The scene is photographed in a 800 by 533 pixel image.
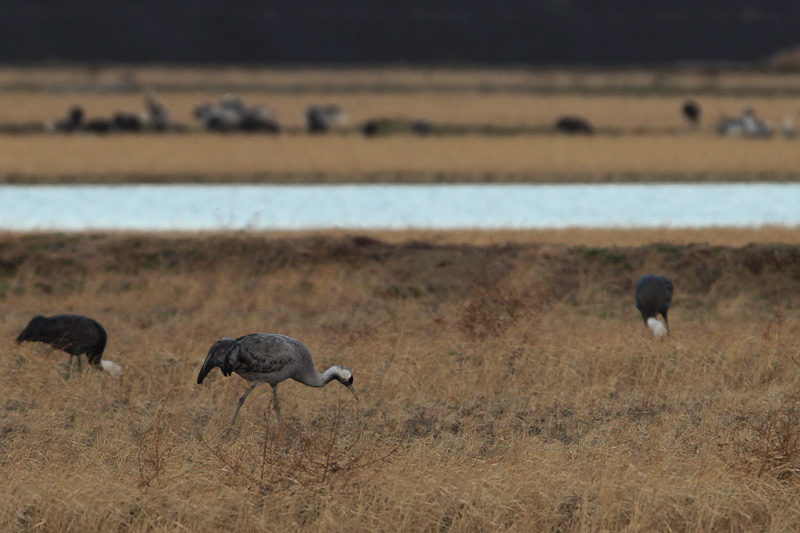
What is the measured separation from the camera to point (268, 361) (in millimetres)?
10055

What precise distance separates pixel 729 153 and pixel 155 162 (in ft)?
54.5

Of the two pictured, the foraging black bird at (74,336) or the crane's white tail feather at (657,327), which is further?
the crane's white tail feather at (657,327)

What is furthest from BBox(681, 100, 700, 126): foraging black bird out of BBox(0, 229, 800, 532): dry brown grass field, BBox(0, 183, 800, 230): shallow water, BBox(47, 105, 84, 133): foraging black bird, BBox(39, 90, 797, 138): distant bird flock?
BBox(0, 229, 800, 532): dry brown grass field

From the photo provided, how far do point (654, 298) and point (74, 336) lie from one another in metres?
6.28

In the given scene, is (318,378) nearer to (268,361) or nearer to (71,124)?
(268,361)

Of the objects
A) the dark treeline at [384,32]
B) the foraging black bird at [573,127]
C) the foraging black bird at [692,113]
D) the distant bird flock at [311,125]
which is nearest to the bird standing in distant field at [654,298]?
the distant bird flock at [311,125]

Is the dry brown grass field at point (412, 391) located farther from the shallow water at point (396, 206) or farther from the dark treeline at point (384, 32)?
the dark treeline at point (384, 32)

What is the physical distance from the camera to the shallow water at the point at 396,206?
22.9 meters

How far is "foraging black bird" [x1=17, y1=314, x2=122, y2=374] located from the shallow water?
8.65 m

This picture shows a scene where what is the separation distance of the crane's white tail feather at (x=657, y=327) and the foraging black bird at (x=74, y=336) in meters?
5.77

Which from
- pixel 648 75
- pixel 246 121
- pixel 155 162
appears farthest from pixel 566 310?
pixel 648 75

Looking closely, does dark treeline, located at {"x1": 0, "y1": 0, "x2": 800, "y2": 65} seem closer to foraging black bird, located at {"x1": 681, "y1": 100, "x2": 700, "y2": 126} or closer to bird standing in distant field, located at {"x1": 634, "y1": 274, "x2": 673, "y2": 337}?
foraging black bird, located at {"x1": 681, "y1": 100, "x2": 700, "y2": 126}

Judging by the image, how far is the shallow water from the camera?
22.9 metres

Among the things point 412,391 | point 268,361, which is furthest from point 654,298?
point 268,361
